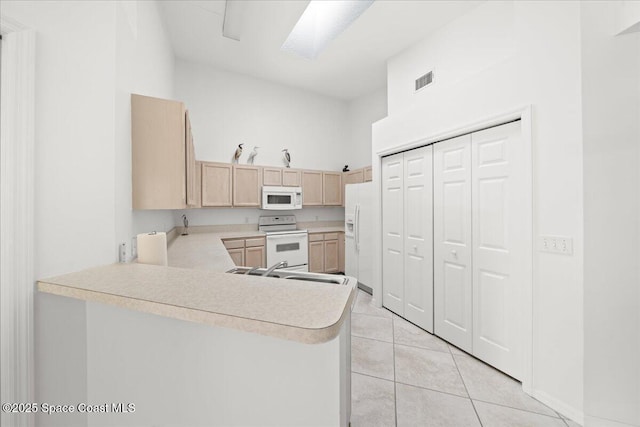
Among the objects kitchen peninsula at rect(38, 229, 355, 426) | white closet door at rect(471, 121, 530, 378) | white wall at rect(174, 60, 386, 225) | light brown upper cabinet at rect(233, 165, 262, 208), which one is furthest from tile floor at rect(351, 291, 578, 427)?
white wall at rect(174, 60, 386, 225)

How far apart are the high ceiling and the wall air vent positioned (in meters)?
0.52

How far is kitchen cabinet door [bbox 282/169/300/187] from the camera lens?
15.5ft

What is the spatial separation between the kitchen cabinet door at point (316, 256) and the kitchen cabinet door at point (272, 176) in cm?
131

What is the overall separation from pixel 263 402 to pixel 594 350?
1.99m

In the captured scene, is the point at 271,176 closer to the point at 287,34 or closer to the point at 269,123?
the point at 269,123

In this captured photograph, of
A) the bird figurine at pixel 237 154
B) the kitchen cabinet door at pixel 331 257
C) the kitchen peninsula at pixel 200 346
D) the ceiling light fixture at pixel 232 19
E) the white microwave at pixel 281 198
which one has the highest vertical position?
the ceiling light fixture at pixel 232 19

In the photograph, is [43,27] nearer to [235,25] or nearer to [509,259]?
[235,25]

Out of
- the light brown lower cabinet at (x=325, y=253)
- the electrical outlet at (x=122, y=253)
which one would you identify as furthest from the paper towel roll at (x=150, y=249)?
the light brown lower cabinet at (x=325, y=253)

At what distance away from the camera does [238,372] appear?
88 centimetres

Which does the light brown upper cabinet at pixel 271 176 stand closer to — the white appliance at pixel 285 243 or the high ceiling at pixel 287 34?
the white appliance at pixel 285 243

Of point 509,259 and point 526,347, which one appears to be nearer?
point 526,347

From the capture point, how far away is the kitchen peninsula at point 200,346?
0.76 m

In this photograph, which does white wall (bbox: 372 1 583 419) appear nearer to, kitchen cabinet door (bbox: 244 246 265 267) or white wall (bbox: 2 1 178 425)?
white wall (bbox: 2 1 178 425)

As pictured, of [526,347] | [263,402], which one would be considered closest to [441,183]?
[526,347]
